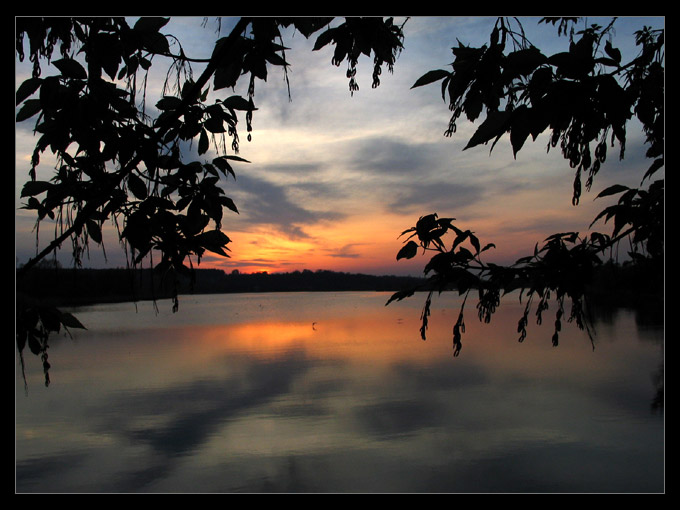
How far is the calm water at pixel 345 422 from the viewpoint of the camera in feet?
32.2

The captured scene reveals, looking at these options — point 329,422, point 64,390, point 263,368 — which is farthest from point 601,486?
point 64,390

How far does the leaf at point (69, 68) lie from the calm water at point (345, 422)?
5.74 meters

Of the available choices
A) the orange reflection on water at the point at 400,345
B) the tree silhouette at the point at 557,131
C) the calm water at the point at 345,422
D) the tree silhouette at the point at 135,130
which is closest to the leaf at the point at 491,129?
the tree silhouette at the point at 557,131

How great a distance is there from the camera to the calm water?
32.2 ft

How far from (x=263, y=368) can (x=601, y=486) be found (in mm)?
15640

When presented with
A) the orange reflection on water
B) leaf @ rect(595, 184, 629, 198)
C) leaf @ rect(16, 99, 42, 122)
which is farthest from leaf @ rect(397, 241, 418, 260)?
the orange reflection on water

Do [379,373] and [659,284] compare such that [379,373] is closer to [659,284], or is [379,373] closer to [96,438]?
[96,438]

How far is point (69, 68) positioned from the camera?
1427mm

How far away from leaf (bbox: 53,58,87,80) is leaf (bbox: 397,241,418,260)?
138 cm

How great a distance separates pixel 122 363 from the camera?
21.9 meters

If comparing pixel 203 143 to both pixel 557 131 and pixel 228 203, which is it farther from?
pixel 557 131

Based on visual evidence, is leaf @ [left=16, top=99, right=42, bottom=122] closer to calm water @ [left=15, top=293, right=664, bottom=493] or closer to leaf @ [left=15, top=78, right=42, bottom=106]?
leaf @ [left=15, top=78, right=42, bottom=106]

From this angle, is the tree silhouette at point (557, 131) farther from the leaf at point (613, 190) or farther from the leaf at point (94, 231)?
the leaf at point (94, 231)
